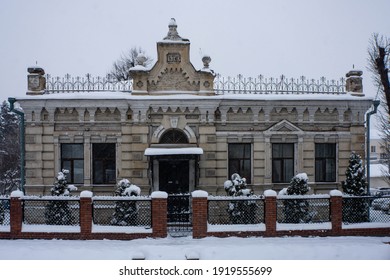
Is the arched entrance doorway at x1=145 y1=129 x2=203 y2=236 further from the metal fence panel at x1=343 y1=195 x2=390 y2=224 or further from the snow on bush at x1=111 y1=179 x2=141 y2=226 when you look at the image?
the metal fence panel at x1=343 y1=195 x2=390 y2=224

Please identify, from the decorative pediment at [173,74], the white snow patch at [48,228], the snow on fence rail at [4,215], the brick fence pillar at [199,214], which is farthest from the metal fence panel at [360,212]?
the snow on fence rail at [4,215]

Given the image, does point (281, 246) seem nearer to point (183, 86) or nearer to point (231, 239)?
point (231, 239)

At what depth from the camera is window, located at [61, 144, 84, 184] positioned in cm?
1413

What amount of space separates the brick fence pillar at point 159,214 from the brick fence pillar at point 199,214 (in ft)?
2.97

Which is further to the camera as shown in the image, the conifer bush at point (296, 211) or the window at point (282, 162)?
the window at point (282, 162)

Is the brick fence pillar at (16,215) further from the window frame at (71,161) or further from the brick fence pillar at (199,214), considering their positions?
the brick fence pillar at (199,214)

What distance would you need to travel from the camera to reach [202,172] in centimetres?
1402

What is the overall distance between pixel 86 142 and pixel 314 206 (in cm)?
944

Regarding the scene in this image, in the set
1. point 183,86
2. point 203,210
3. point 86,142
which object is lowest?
point 203,210

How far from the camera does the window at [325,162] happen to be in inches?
584

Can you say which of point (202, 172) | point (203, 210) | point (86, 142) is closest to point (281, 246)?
point (203, 210)

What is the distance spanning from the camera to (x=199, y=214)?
1056cm

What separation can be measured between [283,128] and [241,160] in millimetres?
2235

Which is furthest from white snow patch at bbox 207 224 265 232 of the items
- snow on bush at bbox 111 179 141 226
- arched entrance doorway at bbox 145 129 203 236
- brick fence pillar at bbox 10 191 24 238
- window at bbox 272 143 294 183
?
brick fence pillar at bbox 10 191 24 238
